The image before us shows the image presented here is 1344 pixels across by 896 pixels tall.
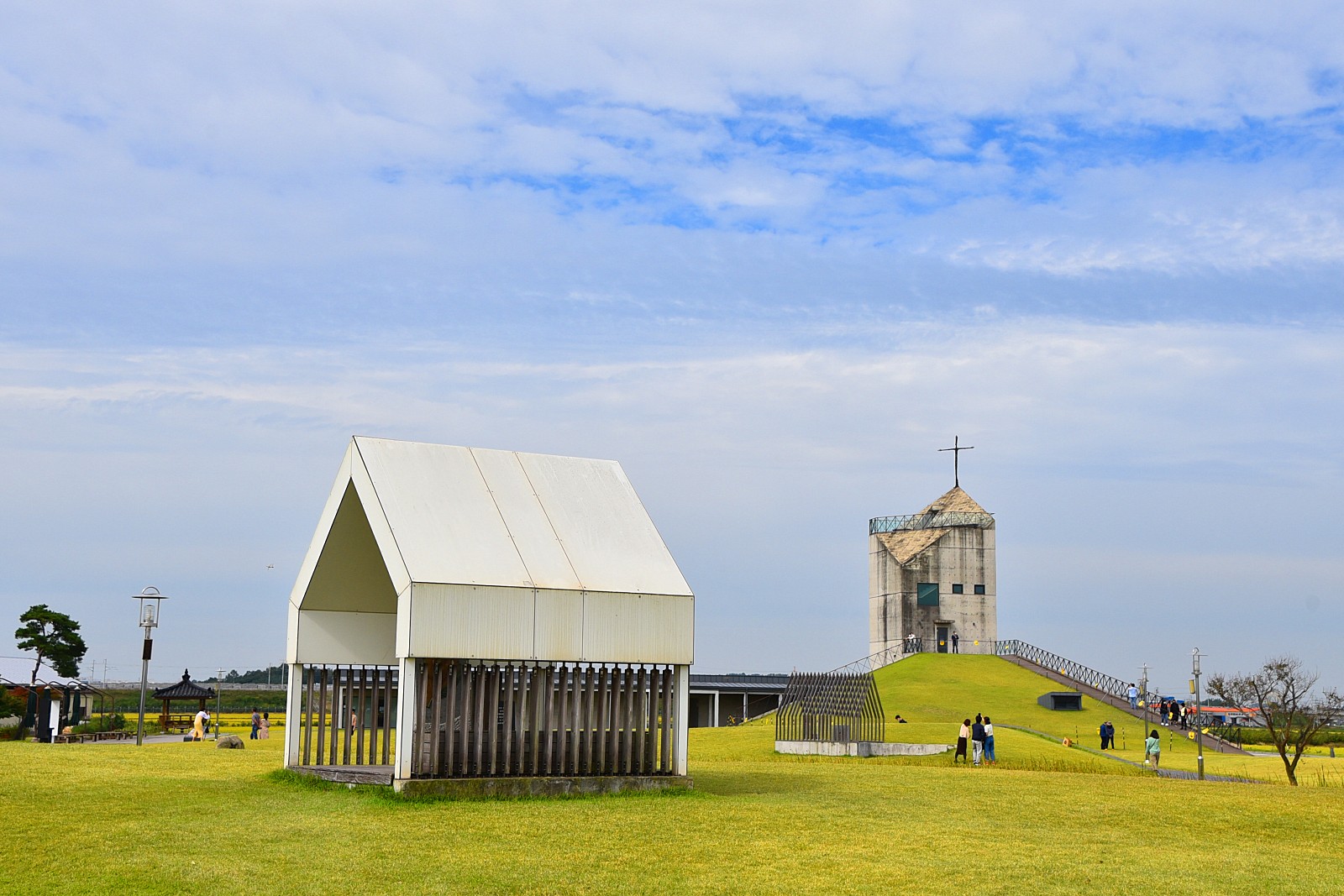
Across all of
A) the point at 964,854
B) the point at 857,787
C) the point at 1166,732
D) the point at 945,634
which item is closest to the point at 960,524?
the point at 945,634

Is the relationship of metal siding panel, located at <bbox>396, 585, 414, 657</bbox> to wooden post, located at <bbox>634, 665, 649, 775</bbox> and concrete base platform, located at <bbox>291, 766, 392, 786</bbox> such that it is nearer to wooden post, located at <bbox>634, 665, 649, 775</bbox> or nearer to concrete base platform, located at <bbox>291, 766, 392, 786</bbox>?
concrete base platform, located at <bbox>291, 766, 392, 786</bbox>

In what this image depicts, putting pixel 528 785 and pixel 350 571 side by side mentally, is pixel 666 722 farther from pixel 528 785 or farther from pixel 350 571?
pixel 350 571

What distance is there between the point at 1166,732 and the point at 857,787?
101 feet

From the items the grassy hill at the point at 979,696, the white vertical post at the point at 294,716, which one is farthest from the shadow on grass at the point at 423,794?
the grassy hill at the point at 979,696

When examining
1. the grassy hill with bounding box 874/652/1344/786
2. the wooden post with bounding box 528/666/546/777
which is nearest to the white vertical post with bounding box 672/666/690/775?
the wooden post with bounding box 528/666/546/777

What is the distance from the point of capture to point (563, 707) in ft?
57.1

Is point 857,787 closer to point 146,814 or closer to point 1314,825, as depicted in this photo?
point 1314,825

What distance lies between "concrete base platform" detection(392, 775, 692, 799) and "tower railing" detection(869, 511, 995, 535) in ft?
173

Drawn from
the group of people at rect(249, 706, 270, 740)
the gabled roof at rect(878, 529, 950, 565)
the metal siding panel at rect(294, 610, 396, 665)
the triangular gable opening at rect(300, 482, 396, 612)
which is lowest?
the group of people at rect(249, 706, 270, 740)

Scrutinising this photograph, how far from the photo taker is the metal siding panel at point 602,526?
1828 centimetres

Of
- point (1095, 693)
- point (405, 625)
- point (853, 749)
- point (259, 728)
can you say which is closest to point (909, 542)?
point (1095, 693)

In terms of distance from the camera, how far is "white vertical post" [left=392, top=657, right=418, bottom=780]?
1614 cm

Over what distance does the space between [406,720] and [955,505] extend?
5757 cm

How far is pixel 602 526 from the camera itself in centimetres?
1942
